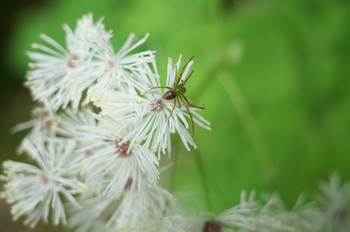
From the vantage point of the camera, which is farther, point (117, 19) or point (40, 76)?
point (117, 19)

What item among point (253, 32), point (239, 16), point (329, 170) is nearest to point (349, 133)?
point (329, 170)

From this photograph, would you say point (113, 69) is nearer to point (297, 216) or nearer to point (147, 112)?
point (147, 112)

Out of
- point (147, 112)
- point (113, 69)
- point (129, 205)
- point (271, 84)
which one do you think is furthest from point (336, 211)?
point (113, 69)

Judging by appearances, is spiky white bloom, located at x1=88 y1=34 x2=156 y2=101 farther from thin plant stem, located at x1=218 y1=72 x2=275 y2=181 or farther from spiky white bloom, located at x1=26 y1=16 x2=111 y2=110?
thin plant stem, located at x1=218 y1=72 x2=275 y2=181

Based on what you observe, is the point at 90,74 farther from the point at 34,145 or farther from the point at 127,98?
the point at 34,145

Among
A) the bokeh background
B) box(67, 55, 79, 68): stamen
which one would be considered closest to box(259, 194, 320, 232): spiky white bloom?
the bokeh background
